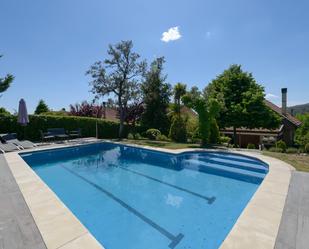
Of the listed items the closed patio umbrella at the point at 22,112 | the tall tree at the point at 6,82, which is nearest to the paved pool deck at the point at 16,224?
the closed patio umbrella at the point at 22,112

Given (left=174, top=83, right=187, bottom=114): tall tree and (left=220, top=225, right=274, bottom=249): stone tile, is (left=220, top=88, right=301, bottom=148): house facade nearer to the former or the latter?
(left=174, top=83, right=187, bottom=114): tall tree

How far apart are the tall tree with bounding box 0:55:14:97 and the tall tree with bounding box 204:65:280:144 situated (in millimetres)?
17085

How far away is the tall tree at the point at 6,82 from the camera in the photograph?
1601cm

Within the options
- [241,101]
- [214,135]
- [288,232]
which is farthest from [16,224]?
[241,101]

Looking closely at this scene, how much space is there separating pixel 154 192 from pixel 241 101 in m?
15.6

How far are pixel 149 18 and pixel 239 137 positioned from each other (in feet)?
56.8

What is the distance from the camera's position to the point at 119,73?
1884 cm

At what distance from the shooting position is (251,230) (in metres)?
3.45

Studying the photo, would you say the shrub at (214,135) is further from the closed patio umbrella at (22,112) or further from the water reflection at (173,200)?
the closed patio umbrella at (22,112)

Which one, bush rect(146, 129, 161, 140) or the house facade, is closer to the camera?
bush rect(146, 129, 161, 140)

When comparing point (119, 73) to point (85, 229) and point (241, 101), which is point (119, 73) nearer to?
point (241, 101)

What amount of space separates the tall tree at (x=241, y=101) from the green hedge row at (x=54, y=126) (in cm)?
1044

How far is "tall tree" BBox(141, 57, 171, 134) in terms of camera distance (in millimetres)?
20703

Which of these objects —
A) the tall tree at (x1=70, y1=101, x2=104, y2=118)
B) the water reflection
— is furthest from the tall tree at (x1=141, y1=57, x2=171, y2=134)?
the water reflection
